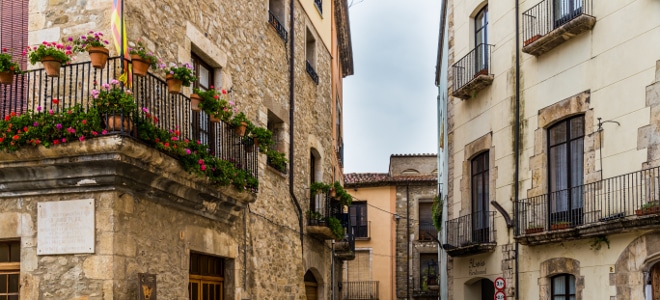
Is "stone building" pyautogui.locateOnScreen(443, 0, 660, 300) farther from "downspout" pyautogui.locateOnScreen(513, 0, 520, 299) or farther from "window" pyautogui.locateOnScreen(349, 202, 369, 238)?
"window" pyautogui.locateOnScreen(349, 202, 369, 238)

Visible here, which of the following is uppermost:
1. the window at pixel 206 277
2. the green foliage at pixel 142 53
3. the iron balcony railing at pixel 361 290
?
the green foliage at pixel 142 53

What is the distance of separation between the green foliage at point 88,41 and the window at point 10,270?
225 centimetres

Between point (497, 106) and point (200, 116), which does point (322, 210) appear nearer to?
point (497, 106)

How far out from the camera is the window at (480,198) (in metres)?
17.0

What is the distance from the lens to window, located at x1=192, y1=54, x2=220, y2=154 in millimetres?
11000

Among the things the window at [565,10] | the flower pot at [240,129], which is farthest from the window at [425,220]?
the flower pot at [240,129]

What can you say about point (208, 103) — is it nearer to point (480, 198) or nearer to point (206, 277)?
point (206, 277)

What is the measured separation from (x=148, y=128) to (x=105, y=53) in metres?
0.87

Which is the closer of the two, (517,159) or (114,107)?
(114,107)

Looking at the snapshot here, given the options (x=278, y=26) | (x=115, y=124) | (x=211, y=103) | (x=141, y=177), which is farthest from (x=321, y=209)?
(x=115, y=124)

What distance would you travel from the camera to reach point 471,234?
57.0ft

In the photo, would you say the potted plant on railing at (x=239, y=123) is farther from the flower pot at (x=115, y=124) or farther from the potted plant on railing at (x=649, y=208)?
the potted plant on railing at (x=649, y=208)

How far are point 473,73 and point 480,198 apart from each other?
2673 mm

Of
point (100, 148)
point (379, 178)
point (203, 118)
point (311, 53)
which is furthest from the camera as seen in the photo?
point (379, 178)
